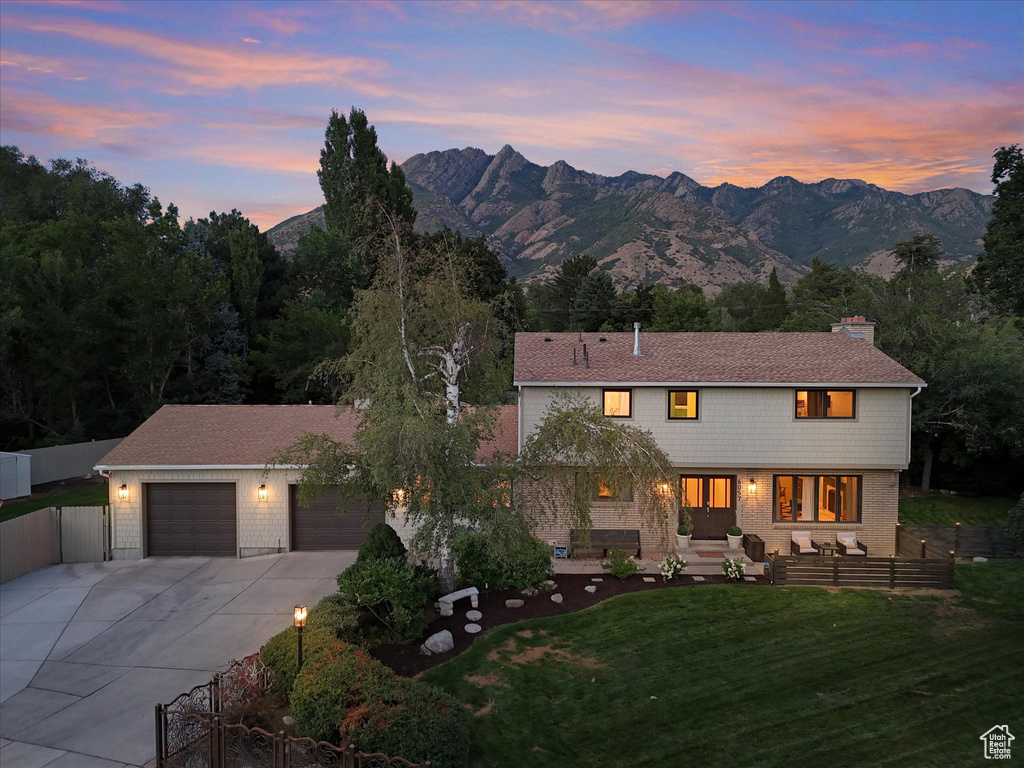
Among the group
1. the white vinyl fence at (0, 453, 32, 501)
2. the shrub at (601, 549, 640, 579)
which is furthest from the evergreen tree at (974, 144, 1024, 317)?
the white vinyl fence at (0, 453, 32, 501)

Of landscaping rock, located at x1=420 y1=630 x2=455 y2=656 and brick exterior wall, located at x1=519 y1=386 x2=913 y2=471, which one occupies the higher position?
brick exterior wall, located at x1=519 y1=386 x2=913 y2=471

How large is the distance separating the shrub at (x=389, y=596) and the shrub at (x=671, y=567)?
6.69m

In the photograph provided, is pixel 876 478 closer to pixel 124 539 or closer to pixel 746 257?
pixel 124 539

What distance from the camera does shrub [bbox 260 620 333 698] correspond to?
9.59m

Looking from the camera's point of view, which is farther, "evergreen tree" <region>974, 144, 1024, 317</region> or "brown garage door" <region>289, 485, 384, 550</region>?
"brown garage door" <region>289, 485, 384, 550</region>

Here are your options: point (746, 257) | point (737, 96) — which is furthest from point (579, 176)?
point (737, 96)

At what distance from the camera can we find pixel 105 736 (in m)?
9.24

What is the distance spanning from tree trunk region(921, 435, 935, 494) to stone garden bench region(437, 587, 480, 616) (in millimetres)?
22731

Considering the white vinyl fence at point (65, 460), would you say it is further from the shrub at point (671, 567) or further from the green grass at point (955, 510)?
the green grass at point (955, 510)

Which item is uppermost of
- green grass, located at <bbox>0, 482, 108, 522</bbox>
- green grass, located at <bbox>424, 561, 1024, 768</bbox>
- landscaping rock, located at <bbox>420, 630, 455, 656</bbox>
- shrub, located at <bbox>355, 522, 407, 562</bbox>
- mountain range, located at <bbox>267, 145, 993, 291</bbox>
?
mountain range, located at <bbox>267, 145, 993, 291</bbox>

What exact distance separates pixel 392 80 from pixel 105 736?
2678 centimetres

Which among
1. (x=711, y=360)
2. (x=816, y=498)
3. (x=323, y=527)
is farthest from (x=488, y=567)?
(x=816, y=498)

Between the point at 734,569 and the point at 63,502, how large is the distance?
24153 mm

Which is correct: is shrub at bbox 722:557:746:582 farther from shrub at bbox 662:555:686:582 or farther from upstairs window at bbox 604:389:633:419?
upstairs window at bbox 604:389:633:419
